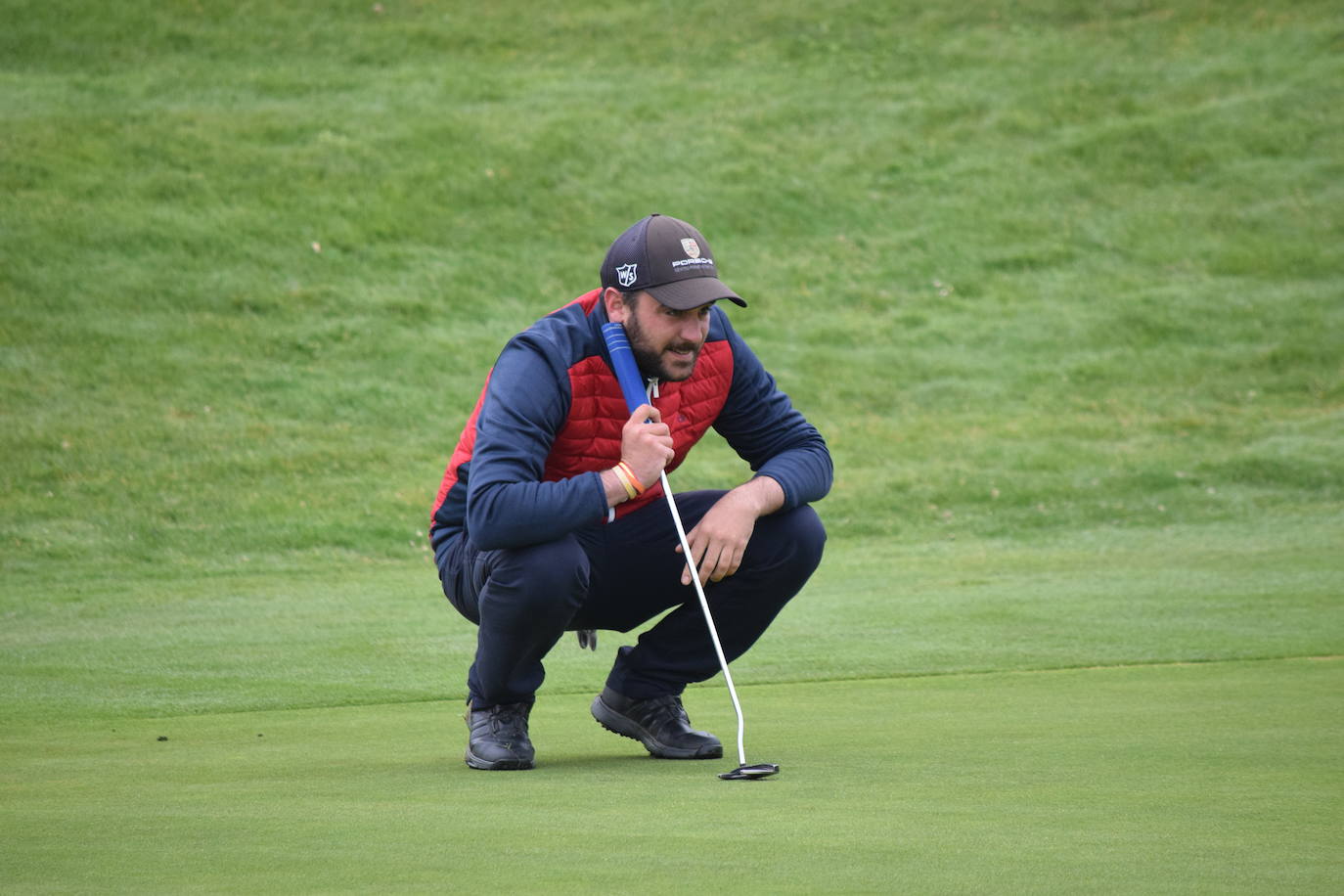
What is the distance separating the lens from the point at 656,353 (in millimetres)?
4457

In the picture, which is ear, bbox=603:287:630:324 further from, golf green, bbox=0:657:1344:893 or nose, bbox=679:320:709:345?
golf green, bbox=0:657:1344:893

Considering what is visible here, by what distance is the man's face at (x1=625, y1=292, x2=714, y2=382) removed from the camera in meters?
4.40

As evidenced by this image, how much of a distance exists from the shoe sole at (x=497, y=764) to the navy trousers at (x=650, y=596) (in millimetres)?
177

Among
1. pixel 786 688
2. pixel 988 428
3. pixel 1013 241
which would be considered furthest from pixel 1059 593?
pixel 1013 241

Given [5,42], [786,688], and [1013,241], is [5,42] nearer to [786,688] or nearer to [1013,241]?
[1013,241]

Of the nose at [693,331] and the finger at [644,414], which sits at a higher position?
the nose at [693,331]

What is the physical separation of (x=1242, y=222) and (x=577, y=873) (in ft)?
60.7

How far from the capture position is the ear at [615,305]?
14.7 feet

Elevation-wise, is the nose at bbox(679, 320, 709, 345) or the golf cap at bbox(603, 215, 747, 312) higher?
the golf cap at bbox(603, 215, 747, 312)

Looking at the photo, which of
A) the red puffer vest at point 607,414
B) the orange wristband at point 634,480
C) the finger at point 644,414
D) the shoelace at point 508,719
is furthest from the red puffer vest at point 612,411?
the shoelace at point 508,719

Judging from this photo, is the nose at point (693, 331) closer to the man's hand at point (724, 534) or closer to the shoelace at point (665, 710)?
the man's hand at point (724, 534)

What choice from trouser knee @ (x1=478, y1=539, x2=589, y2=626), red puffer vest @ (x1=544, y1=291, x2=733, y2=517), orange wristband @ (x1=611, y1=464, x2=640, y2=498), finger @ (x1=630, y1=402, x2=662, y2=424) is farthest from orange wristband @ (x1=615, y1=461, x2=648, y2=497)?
red puffer vest @ (x1=544, y1=291, x2=733, y2=517)

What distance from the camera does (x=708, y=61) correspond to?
2320cm

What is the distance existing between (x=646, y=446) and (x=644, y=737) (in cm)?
91
